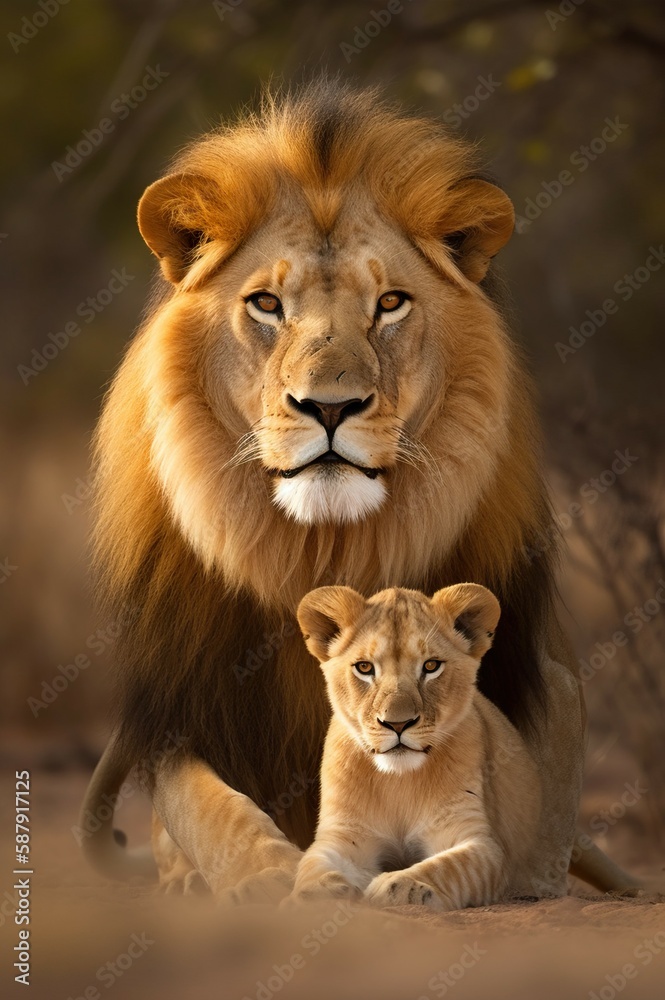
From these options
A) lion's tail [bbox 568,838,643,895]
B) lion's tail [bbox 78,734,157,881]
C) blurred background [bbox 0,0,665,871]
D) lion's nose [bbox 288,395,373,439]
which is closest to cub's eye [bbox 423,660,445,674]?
lion's nose [bbox 288,395,373,439]

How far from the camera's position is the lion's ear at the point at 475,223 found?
3195 mm

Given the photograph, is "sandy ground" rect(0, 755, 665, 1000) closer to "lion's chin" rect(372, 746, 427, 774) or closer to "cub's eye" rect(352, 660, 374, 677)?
"lion's chin" rect(372, 746, 427, 774)

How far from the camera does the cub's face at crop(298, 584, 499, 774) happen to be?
270 centimetres

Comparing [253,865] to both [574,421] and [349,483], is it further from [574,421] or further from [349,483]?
[574,421]

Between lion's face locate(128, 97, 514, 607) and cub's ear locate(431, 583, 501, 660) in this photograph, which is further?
lion's face locate(128, 97, 514, 607)

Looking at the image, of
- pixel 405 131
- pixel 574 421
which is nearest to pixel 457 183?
pixel 405 131

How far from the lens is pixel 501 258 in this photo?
7.33 metres

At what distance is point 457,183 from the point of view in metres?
3.20

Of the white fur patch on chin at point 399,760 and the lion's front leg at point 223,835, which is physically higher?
the white fur patch on chin at point 399,760

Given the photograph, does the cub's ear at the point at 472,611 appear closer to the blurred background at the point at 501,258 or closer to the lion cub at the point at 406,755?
the lion cub at the point at 406,755

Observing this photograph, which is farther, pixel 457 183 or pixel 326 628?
pixel 457 183

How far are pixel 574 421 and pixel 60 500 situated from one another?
10.3 feet

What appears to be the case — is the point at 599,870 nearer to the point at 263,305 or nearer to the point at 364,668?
the point at 364,668

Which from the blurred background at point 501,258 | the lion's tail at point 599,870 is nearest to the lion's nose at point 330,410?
the lion's tail at point 599,870
